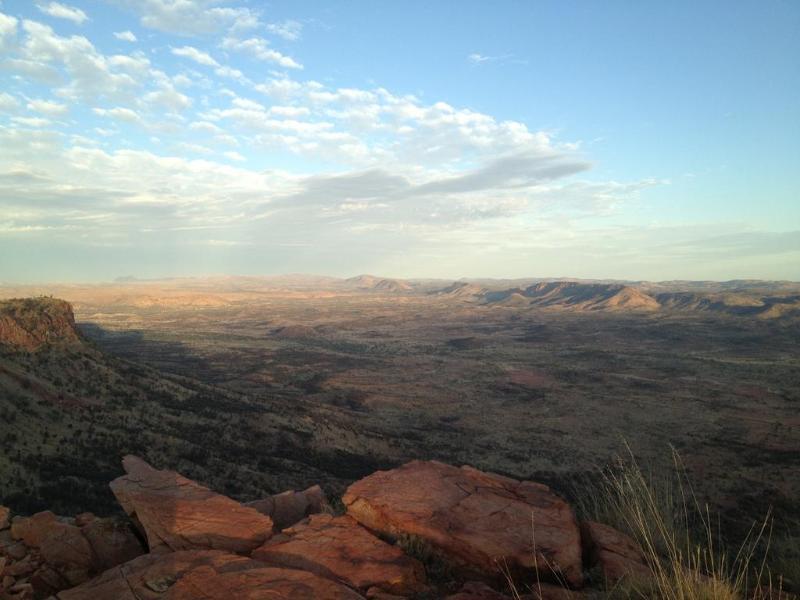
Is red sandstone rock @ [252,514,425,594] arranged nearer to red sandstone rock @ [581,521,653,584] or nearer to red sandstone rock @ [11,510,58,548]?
red sandstone rock @ [581,521,653,584]

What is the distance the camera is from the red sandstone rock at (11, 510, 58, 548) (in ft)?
19.9

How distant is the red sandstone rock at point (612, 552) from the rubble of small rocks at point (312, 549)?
0.02m

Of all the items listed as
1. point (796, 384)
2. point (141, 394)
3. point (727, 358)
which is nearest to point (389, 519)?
point (141, 394)

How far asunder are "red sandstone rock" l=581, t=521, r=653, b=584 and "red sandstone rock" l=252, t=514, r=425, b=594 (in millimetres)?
2505

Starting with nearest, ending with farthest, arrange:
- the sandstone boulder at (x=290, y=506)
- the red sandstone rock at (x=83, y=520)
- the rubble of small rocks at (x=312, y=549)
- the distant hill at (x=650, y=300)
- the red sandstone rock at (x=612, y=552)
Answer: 1. the rubble of small rocks at (x=312, y=549)
2. the red sandstone rock at (x=612, y=552)
3. the red sandstone rock at (x=83, y=520)
4. the sandstone boulder at (x=290, y=506)
5. the distant hill at (x=650, y=300)

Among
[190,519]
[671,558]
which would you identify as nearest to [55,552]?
[190,519]

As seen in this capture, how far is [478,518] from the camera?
6988 mm

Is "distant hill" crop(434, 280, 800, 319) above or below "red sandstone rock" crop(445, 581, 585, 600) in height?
below

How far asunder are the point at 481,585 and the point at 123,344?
72967mm

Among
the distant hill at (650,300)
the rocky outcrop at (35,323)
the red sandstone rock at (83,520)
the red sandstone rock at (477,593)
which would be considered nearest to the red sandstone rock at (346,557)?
the red sandstone rock at (477,593)

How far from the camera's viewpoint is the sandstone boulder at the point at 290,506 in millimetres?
7734

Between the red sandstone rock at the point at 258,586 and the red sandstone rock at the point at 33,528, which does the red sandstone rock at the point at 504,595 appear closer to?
the red sandstone rock at the point at 258,586

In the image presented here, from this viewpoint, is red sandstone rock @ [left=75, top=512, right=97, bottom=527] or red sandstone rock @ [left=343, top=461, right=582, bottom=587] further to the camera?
red sandstone rock @ [left=75, top=512, right=97, bottom=527]

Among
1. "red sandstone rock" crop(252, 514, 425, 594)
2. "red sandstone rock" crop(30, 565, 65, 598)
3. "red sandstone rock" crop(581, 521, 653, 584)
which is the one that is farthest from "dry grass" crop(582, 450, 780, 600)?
"red sandstone rock" crop(30, 565, 65, 598)
